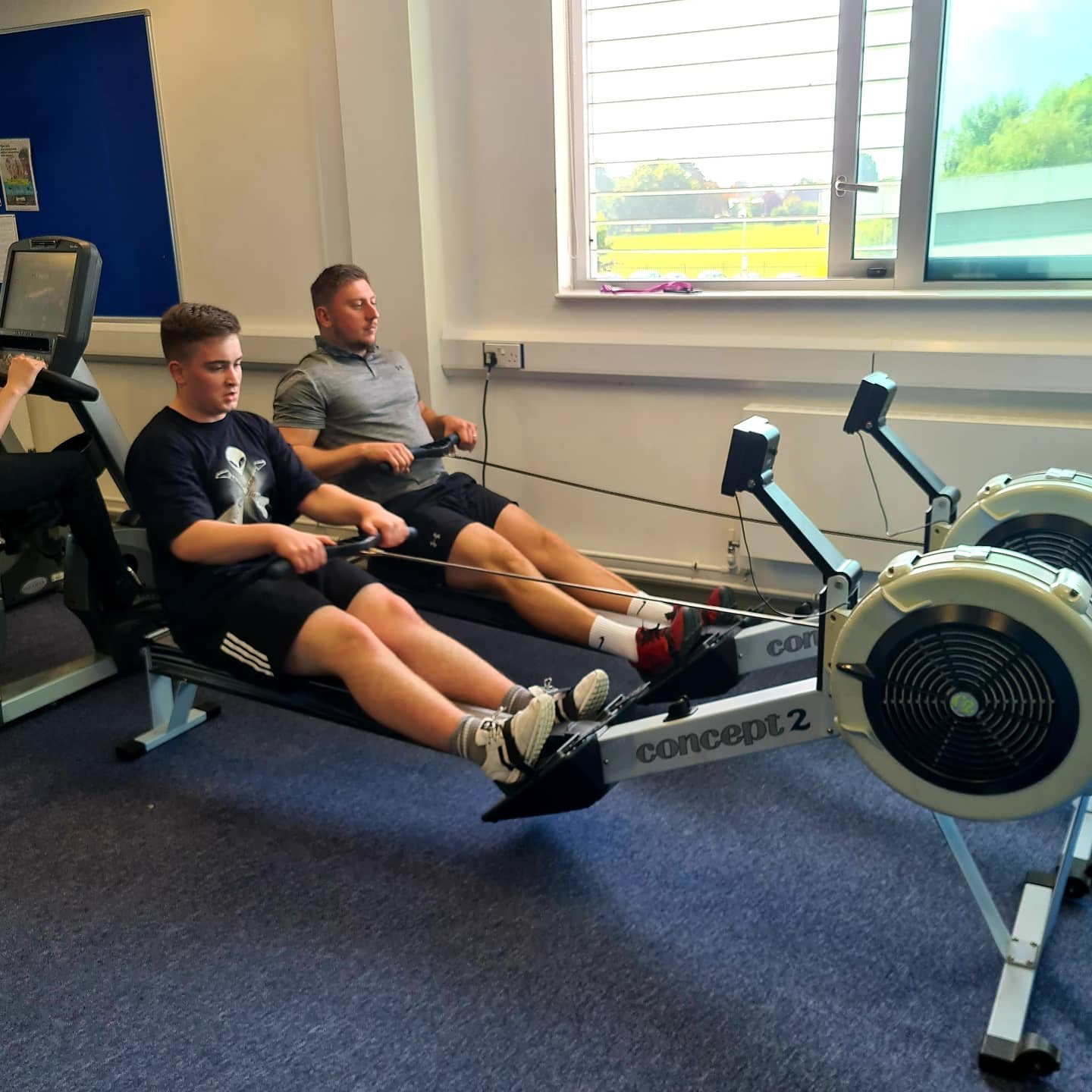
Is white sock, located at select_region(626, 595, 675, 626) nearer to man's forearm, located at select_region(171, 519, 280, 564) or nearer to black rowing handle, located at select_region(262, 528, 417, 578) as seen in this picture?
black rowing handle, located at select_region(262, 528, 417, 578)

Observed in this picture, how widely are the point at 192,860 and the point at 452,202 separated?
2.40m

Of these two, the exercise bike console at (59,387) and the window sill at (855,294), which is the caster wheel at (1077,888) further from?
the exercise bike console at (59,387)

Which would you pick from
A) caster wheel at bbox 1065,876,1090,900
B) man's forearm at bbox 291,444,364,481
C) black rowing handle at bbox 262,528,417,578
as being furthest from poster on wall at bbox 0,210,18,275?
caster wheel at bbox 1065,876,1090,900

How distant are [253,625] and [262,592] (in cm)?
7

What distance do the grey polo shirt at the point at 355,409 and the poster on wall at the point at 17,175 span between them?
2.28 metres

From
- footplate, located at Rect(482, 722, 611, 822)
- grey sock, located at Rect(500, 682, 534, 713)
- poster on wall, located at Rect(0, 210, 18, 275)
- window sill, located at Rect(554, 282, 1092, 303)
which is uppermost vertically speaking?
poster on wall, located at Rect(0, 210, 18, 275)

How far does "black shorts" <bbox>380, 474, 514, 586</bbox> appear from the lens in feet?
9.43

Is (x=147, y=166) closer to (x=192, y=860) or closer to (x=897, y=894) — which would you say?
(x=192, y=860)

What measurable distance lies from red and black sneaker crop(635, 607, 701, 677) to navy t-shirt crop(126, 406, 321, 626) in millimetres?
917

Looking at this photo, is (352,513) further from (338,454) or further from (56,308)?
(56,308)

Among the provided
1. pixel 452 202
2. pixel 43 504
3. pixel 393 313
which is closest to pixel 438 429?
pixel 393 313

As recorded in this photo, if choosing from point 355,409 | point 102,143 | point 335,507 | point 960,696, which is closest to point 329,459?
point 355,409

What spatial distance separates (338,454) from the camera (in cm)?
292

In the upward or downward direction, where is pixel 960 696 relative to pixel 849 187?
downward
